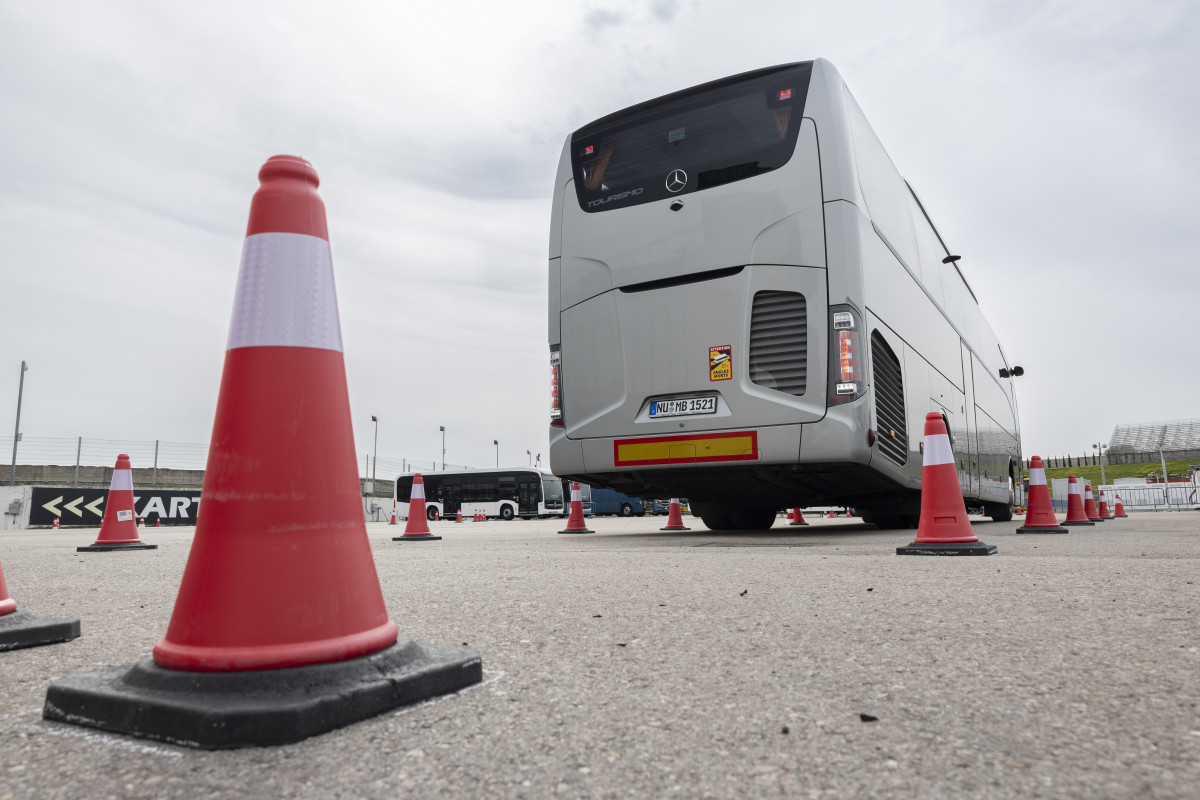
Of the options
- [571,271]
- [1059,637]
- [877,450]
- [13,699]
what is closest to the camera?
[13,699]

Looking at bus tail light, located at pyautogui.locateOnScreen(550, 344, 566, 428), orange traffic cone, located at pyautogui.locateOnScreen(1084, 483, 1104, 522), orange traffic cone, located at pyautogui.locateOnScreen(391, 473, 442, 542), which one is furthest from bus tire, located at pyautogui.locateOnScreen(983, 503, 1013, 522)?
orange traffic cone, located at pyautogui.locateOnScreen(391, 473, 442, 542)

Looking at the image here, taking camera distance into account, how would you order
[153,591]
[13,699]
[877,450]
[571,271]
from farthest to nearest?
[571,271] → [877,450] → [153,591] → [13,699]

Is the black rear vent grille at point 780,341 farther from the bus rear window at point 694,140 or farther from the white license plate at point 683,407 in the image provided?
the bus rear window at point 694,140

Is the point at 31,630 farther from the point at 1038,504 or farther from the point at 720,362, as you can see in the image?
the point at 1038,504

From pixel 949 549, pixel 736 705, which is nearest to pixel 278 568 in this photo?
pixel 736 705

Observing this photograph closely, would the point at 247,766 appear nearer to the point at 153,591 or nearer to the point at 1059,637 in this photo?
the point at 1059,637

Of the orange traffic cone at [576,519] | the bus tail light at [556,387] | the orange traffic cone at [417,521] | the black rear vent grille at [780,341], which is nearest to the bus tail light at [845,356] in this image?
the black rear vent grille at [780,341]

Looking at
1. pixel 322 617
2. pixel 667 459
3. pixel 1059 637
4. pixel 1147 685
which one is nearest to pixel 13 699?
pixel 322 617

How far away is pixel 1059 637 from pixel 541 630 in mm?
1495

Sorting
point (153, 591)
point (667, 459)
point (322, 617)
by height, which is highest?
point (667, 459)

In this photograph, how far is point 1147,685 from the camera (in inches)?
66.6

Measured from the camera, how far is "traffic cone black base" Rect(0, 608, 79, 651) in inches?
90.2

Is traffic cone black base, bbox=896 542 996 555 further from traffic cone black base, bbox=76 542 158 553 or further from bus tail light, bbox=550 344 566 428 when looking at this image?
traffic cone black base, bbox=76 542 158 553

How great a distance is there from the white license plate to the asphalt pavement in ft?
12.3
